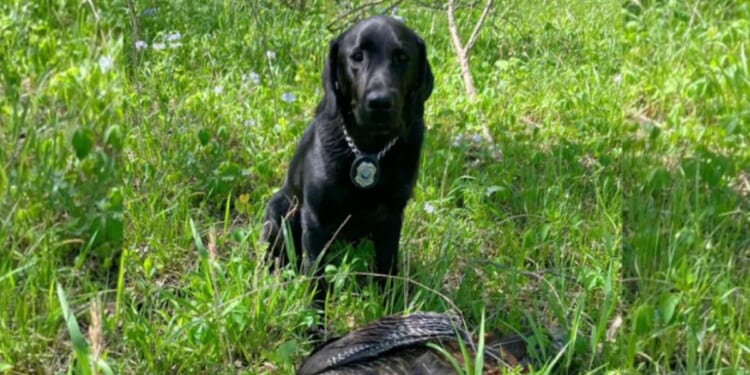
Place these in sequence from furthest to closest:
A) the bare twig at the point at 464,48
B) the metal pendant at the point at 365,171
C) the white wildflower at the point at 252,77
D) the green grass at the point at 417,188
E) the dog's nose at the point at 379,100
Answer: the white wildflower at the point at 252,77 → the bare twig at the point at 464,48 → the metal pendant at the point at 365,171 → the dog's nose at the point at 379,100 → the green grass at the point at 417,188

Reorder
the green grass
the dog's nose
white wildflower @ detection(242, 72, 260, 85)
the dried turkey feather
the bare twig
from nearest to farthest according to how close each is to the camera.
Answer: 1. the dried turkey feather
2. the green grass
3. the dog's nose
4. the bare twig
5. white wildflower @ detection(242, 72, 260, 85)

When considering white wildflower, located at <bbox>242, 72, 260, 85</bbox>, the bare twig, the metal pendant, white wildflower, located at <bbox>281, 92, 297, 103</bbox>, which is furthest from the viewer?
white wildflower, located at <bbox>242, 72, 260, 85</bbox>

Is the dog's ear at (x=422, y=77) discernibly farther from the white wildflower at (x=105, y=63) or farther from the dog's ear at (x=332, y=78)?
the white wildflower at (x=105, y=63)

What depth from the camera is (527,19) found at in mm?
3693

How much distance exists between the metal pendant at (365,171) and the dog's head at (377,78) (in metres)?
0.08

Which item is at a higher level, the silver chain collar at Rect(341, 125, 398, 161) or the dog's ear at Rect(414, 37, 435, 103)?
the dog's ear at Rect(414, 37, 435, 103)

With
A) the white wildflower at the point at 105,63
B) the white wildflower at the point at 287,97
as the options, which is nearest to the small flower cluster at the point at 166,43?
the white wildflower at the point at 287,97

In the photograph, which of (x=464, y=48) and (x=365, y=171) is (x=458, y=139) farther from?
(x=365, y=171)

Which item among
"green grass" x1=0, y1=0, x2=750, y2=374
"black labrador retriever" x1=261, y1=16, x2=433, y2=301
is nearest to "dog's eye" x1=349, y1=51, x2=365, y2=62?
"black labrador retriever" x1=261, y1=16, x2=433, y2=301

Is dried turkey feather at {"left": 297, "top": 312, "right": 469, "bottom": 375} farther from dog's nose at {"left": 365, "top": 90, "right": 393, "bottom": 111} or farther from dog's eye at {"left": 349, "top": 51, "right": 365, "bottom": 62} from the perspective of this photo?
dog's eye at {"left": 349, "top": 51, "right": 365, "bottom": 62}

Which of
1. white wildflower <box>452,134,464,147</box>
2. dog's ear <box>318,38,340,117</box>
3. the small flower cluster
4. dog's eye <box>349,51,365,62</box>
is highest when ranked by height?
dog's eye <box>349,51,365,62</box>

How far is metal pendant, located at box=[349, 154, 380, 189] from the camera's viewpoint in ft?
9.66

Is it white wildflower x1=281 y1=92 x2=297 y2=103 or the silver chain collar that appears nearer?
the silver chain collar

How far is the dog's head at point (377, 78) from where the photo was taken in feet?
9.01
